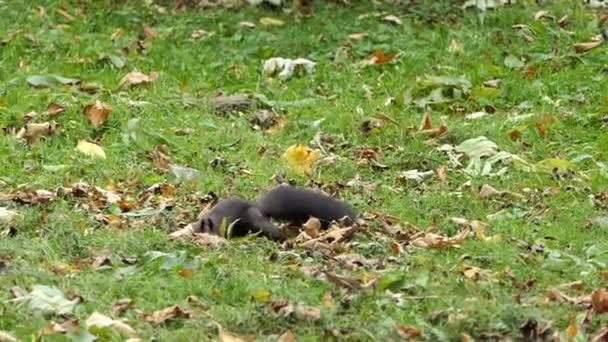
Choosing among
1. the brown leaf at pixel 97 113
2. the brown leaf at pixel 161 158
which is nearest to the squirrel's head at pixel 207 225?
the brown leaf at pixel 161 158

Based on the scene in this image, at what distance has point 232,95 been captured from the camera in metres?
9.42

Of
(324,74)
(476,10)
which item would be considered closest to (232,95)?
(324,74)

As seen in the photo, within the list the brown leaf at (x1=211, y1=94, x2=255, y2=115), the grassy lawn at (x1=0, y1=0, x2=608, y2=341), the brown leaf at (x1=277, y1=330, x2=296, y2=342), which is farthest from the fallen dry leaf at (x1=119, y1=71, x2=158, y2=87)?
the brown leaf at (x1=277, y1=330, x2=296, y2=342)

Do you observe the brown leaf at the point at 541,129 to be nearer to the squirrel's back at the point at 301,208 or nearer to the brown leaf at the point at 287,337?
the squirrel's back at the point at 301,208

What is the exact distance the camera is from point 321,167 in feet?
25.8

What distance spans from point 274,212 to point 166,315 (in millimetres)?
1511

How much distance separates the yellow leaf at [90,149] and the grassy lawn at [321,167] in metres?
0.06

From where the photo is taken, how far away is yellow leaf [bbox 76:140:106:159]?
798cm

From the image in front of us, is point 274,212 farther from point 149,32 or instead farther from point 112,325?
point 149,32

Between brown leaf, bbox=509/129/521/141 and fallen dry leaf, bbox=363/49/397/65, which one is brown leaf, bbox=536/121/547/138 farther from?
fallen dry leaf, bbox=363/49/397/65

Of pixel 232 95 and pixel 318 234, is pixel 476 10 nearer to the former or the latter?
pixel 232 95

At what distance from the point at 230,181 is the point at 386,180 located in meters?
0.88

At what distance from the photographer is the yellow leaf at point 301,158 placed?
7848 millimetres

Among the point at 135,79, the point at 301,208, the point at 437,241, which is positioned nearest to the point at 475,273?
the point at 437,241
